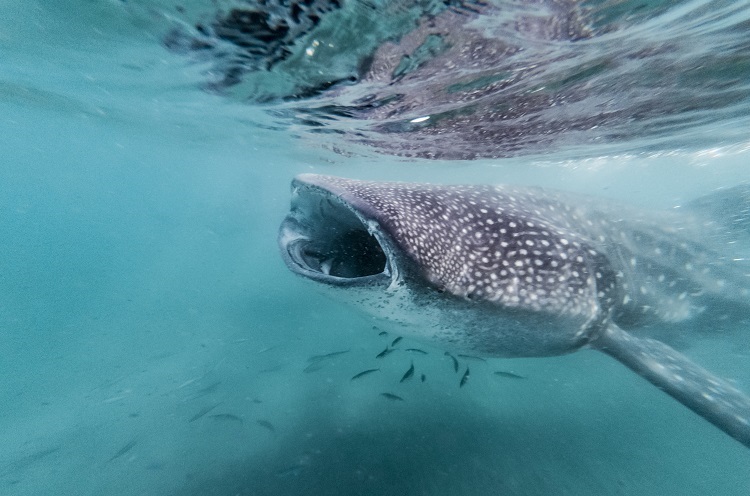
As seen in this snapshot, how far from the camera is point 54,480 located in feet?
22.9

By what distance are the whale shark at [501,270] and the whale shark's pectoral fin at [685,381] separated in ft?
0.04

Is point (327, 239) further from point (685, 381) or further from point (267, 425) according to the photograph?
point (267, 425)

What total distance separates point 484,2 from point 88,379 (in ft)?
51.2

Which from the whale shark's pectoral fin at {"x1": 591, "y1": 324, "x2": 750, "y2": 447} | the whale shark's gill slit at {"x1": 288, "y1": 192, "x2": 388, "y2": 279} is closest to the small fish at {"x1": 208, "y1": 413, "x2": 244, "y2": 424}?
the whale shark's gill slit at {"x1": 288, "y1": 192, "x2": 388, "y2": 279}

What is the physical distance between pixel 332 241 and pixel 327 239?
0.07m

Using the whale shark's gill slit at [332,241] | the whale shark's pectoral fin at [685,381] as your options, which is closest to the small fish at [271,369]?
the whale shark's gill slit at [332,241]

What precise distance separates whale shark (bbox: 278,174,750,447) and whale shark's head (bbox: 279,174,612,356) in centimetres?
1

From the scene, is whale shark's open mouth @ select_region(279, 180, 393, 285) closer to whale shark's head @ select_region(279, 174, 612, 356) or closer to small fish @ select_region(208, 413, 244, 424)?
whale shark's head @ select_region(279, 174, 612, 356)

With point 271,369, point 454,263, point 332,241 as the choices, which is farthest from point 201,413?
point 454,263

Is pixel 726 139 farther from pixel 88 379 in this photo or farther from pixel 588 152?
pixel 88 379

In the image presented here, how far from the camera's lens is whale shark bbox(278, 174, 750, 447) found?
294 centimetres

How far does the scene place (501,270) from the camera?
3.29 m

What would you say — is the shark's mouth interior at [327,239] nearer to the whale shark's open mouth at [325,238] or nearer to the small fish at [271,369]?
the whale shark's open mouth at [325,238]

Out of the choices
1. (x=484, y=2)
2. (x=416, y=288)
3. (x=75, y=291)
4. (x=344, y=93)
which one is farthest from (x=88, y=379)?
(x=75, y=291)
